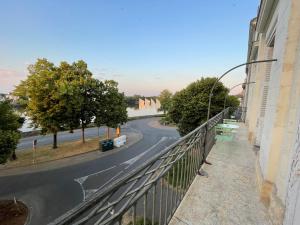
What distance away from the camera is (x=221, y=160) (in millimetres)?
5219

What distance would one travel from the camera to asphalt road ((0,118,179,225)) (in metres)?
8.50

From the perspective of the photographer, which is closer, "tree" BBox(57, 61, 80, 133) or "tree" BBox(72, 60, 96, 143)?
"tree" BBox(57, 61, 80, 133)

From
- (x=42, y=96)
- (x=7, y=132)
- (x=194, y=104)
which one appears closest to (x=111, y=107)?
(x=42, y=96)

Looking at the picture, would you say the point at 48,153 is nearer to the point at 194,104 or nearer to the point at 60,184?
the point at 60,184

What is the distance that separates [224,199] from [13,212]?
32.3 feet

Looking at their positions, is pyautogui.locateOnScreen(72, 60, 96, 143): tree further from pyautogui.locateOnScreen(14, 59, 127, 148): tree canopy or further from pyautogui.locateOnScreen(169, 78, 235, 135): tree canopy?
pyautogui.locateOnScreen(169, 78, 235, 135): tree canopy

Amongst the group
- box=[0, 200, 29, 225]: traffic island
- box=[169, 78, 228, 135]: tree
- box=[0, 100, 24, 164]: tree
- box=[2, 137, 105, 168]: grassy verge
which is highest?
box=[169, 78, 228, 135]: tree

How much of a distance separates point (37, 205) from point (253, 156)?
10.3 m

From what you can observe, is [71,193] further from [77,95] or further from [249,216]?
[249,216]

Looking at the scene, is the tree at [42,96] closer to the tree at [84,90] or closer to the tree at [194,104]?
the tree at [84,90]

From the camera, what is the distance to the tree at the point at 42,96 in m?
14.2

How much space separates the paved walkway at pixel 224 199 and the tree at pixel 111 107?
48.0 feet

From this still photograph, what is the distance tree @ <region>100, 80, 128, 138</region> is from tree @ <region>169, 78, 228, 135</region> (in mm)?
6516

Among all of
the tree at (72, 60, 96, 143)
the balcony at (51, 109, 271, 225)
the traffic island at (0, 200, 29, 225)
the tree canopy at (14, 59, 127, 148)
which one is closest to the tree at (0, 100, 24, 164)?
the traffic island at (0, 200, 29, 225)
